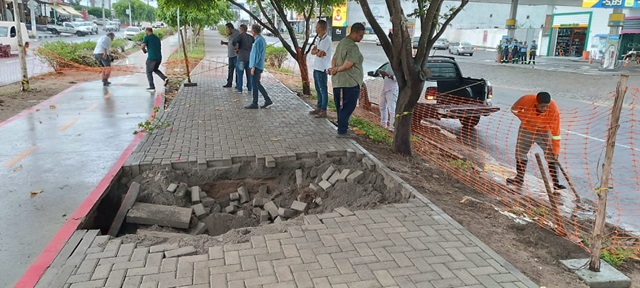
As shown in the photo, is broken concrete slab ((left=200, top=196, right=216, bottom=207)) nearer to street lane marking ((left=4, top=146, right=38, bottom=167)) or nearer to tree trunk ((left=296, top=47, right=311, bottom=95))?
street lane marking ((left=4, top=146, right=38, bottom=167))

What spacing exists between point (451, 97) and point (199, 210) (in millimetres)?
6336

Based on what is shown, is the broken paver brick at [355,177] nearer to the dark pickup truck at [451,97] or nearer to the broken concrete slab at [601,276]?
the broken concrete slab at [601,276]

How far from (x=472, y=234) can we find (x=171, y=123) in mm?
5595

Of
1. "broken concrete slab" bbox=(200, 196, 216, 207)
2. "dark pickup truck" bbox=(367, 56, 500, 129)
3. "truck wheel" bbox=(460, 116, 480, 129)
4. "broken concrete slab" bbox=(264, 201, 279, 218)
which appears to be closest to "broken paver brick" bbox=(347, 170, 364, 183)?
"broken concrete slab" bbox=(264, 201, 279, 218)

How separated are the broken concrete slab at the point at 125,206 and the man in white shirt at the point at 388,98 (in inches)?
192

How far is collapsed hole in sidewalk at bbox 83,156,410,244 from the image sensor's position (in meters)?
4.65

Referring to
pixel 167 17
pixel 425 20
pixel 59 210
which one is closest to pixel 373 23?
pixel 425 20

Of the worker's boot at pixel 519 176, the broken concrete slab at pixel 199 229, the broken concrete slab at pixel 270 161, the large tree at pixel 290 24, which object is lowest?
the broken concrete slab at pixel 199 229

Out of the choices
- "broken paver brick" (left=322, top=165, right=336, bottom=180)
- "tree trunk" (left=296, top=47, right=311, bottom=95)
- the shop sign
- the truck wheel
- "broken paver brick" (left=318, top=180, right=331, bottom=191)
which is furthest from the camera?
the shop sign

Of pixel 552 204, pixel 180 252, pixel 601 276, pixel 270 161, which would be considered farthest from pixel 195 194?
pixel 601 276

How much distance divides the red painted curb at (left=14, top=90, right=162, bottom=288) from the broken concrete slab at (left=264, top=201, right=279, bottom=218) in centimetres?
171

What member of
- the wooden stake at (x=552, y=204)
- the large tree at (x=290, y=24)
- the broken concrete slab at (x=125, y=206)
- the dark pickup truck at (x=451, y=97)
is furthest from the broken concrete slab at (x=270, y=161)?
the large tree at (x=290, y=24)

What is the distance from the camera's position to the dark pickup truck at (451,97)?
881cm

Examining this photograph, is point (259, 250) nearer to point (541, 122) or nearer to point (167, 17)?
point (541, 122)
